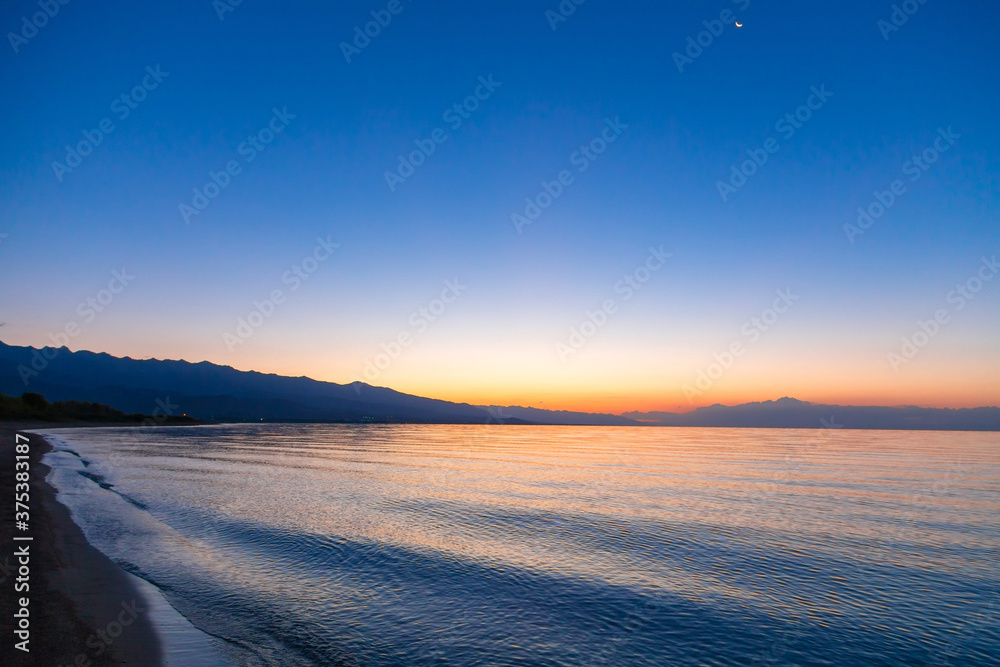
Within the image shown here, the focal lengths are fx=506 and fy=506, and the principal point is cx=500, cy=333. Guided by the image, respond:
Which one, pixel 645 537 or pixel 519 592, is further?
pixel 645 537

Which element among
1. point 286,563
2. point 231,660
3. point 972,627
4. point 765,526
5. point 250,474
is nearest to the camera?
point 231,660

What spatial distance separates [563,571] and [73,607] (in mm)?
13767

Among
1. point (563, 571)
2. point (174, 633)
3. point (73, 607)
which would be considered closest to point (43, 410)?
point (73, 607)

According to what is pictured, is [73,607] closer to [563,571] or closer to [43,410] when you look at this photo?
[563,571]

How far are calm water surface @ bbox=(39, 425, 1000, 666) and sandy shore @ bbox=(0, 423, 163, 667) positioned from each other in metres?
1.12

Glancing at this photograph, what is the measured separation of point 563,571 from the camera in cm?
1769

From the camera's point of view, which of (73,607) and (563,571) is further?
(563,571)

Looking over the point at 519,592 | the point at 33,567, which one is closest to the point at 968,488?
the point at 519,592

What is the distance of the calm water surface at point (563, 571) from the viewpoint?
12.1 m

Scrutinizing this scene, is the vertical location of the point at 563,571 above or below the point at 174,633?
below

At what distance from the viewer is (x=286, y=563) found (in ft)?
59.8

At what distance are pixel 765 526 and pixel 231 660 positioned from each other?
80.3 feet

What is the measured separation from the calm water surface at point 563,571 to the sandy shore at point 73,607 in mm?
1122

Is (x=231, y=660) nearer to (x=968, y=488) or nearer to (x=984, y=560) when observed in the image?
(x=984, y=560)
